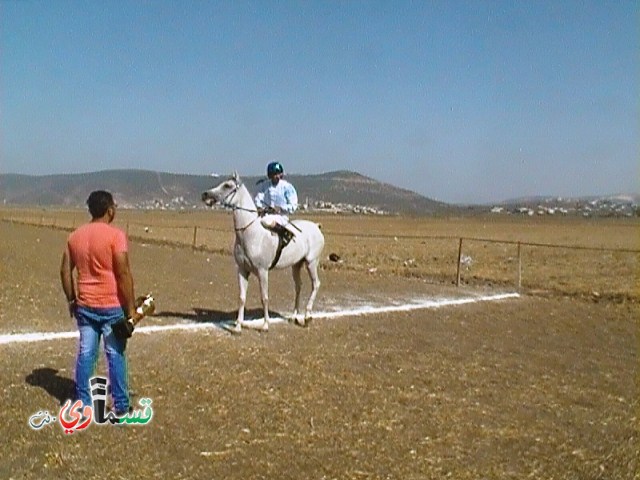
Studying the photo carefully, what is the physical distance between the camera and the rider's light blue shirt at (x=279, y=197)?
9484 mm

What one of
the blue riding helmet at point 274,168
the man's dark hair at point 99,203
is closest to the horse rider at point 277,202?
the blue riding helmet at point 274,168

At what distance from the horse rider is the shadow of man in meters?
3.97

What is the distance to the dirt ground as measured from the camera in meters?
4.53

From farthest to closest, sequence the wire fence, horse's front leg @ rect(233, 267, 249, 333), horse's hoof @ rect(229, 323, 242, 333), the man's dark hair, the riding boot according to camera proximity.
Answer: the wire fence
the riding boot
horse's front leg @ rect(233, 267, 249, 333)
horse's hoof @ rect(229, 323, 242, 333)
the man's dark hair

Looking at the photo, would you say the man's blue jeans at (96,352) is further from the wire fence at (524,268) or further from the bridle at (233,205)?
the wire fence at (524,268)

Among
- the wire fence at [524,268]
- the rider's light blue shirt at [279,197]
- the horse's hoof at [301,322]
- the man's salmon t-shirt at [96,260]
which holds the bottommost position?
the wire fence at [524,268]

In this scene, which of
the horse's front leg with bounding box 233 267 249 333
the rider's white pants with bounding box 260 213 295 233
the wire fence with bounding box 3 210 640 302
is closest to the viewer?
the horse's front leg with bounding box 233 267 249 333

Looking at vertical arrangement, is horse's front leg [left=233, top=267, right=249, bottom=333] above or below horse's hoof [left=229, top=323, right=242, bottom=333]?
above

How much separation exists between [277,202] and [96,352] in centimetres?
482

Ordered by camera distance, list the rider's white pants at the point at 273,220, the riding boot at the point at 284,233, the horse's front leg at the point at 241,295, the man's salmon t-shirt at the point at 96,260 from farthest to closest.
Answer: the riding boot at the point at 284,233
the rider's white pants at the point at 273,220
the horse's front leg at the point at 241,295
the man's salmon t-shirt at the point at 96,260

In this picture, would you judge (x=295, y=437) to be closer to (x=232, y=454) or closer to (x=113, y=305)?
(x=232, y=454)

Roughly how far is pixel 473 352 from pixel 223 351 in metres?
3.73

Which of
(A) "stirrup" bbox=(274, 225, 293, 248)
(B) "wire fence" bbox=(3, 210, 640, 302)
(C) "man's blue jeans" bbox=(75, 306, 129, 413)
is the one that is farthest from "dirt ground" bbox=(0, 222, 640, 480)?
(B) "wire fence" bbox=(3, 210, 640, 302)

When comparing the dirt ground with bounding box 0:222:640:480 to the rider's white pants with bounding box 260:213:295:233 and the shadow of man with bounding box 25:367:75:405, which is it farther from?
the rider's white pants with bounding box 260:213:295:233
